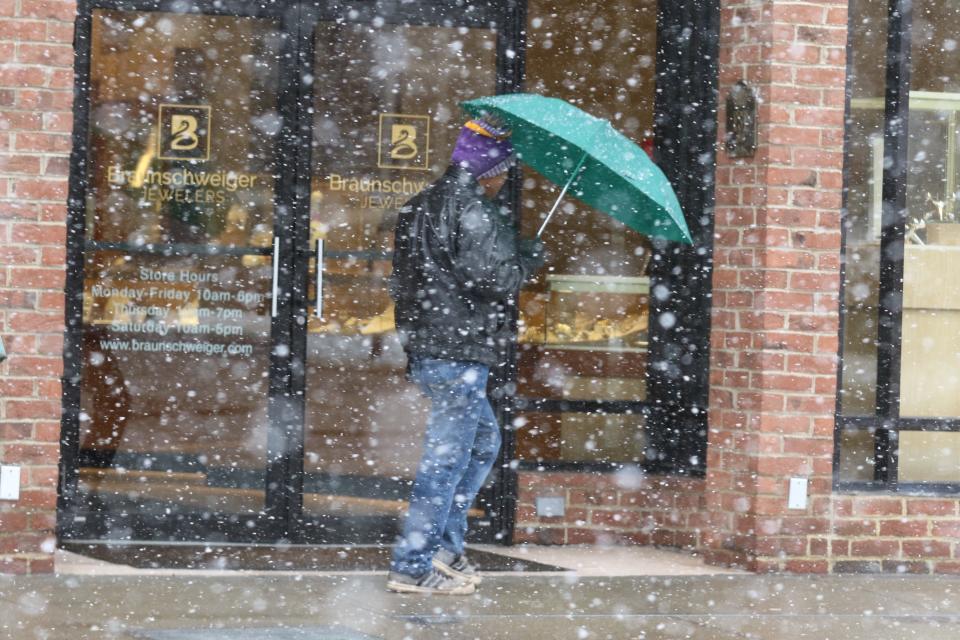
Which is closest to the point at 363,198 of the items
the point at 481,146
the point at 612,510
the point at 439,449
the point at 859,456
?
the point at 481,146

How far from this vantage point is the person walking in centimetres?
715

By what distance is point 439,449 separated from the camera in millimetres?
7297

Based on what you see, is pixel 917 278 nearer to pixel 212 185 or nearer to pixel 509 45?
pixel 509 45

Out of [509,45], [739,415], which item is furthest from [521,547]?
[509,45]

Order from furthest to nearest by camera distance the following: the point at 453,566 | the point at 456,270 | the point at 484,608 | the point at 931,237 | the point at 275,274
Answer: the point at 931,237 → the point at 275,274 → the point at 453,566 → the point at 456,270 → the point at 484,608

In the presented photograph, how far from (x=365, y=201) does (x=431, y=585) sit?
2.24 metres

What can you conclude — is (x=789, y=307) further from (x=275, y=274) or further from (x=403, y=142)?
(x=275, y=274)

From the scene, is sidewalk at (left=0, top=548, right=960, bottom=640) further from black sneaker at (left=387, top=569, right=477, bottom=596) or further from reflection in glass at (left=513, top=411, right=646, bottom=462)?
reflection in glass at (left=513, top=411, right=646, bottom=462)

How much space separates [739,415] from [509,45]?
7.10 ft

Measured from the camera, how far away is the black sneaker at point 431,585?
734 cm

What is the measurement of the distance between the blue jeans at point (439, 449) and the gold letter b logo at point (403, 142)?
5.79ft

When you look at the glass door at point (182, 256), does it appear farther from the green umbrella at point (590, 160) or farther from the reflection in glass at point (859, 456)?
the reflection in glass at point (859, 456)

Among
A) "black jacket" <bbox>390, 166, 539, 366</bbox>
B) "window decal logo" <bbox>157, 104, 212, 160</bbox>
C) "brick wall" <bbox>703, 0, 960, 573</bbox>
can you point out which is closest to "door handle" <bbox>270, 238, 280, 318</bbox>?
"window decal logo" <bbox>157, 104, 212, 160</bbox>

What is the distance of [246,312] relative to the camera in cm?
869
